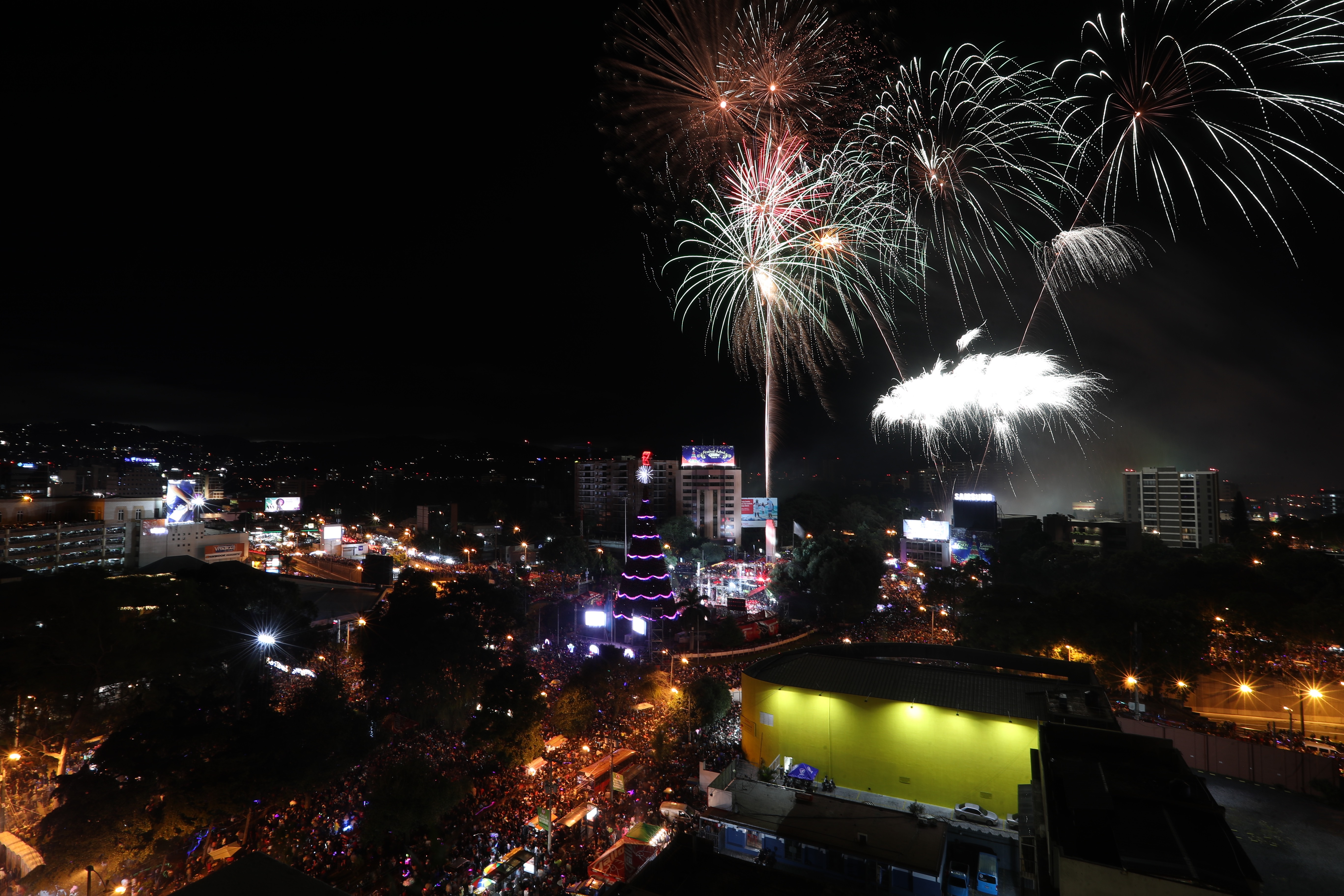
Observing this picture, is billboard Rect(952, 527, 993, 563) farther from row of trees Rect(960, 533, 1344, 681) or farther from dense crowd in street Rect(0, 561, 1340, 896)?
dense crowd in street Rect(0, 561, 1340, 896)

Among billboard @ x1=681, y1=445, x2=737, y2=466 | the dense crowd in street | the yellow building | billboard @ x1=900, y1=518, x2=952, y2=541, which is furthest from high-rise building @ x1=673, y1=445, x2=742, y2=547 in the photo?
the yellow building

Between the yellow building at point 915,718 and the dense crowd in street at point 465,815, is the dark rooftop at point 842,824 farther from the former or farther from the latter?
the yellow building at point 915,718

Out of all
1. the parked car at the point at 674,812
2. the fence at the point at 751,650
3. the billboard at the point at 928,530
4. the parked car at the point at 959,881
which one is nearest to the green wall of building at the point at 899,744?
the parked car at the point at 959,881

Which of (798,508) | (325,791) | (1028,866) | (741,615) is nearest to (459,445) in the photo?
(798,508)

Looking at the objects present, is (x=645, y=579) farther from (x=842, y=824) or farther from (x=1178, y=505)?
(x=1178, y=505)

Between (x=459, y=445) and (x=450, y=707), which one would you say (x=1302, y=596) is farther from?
(x=459, y=445)

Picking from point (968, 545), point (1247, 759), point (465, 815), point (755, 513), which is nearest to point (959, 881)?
point (1247, 759)
